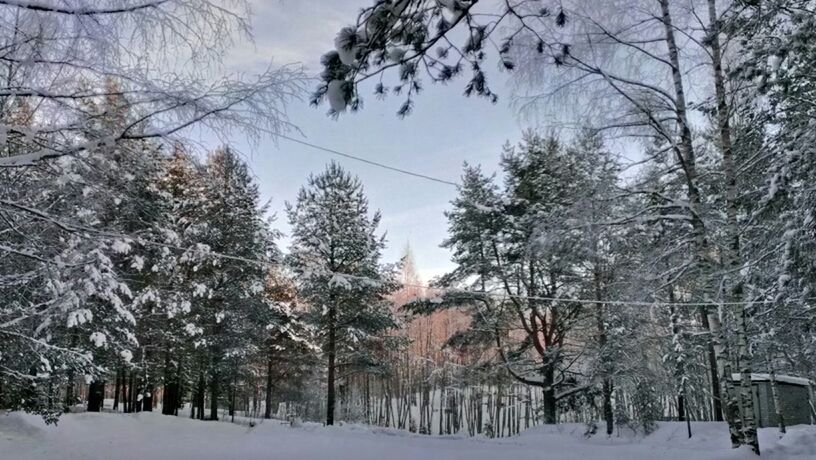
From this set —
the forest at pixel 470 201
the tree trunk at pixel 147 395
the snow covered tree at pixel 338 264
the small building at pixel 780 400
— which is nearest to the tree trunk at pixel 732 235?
the forest at pixel 470 201

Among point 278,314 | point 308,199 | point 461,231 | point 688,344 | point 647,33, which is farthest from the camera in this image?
point 278,314

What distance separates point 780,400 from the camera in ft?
41.5

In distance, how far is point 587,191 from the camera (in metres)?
7.38

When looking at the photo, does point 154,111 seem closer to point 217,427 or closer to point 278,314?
point 217,427

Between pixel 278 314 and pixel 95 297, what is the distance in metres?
7.49

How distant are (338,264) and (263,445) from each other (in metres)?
8.86

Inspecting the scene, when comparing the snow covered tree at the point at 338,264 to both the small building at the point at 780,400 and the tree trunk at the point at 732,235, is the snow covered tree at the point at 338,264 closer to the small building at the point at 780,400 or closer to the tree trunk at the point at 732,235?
the small building at the point at 780,400

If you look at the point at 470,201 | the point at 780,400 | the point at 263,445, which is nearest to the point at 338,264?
the point at 470,201

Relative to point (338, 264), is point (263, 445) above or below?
below

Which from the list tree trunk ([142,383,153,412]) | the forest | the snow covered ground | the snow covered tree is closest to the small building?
the forest

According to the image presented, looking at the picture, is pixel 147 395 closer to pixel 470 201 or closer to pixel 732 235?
pixel 470 201

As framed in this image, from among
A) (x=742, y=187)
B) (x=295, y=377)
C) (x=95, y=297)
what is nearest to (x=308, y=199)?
(x=95, y=297)

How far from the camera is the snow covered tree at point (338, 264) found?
17.0 m

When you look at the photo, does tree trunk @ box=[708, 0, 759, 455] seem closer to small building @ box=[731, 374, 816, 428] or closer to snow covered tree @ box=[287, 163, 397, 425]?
small building @ box=[731, 374, 816, 428]
